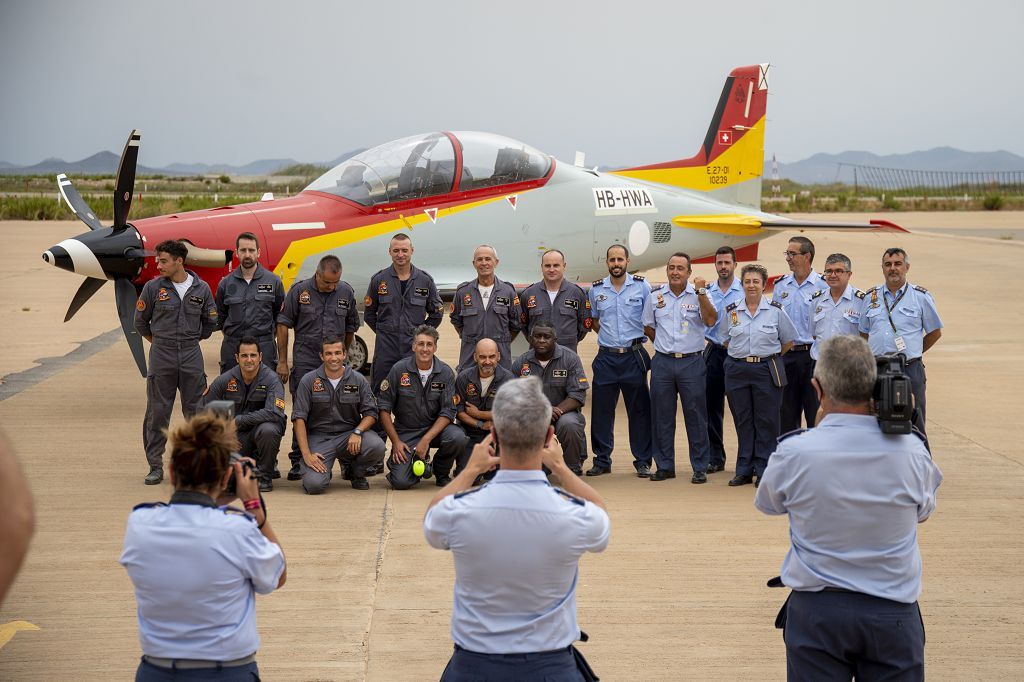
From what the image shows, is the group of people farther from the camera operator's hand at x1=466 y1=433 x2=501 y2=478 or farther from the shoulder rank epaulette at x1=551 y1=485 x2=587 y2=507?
the shoulder rank epaulette at x1=551 y1=485 x2=587 y2=507

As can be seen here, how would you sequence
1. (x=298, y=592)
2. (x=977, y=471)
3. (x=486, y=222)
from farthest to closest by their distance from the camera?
(x=486, y=222) < (x=977, y=471) < (x=298, y=592)

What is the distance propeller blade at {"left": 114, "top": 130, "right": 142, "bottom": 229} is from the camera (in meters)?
9.72

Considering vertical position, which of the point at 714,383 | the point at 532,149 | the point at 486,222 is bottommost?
the point at 714,383

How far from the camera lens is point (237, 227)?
10.1 meters

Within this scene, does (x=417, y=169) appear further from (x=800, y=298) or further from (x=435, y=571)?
(x=435, y=571)

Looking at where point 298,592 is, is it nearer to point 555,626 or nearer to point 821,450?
point 555,626

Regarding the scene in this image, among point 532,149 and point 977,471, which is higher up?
point 532,149

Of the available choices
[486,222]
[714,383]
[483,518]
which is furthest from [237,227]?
[483,518]

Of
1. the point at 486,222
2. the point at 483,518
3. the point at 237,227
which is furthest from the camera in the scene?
the point at 486,222

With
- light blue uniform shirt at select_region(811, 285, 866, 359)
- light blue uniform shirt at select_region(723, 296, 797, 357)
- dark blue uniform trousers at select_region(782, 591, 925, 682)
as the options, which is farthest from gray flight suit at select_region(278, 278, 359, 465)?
dark blue uniform trousers at select_region(782, 591, 925, 682)

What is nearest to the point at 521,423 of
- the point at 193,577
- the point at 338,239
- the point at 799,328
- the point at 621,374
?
the point at 193,577

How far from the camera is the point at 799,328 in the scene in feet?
27.7

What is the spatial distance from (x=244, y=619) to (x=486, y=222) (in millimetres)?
8174

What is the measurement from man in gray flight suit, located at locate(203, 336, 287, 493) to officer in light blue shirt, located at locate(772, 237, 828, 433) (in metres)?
3.88
